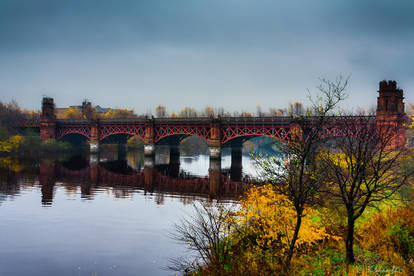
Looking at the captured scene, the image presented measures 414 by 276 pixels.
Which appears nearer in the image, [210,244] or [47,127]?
[210,244]

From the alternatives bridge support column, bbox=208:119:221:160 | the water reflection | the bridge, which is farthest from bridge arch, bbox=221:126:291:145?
the water reflection

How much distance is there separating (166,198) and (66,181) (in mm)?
20828

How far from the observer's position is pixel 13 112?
11325 centimetres

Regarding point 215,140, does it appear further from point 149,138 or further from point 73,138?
point 73,138

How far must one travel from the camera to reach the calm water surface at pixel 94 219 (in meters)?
20.3

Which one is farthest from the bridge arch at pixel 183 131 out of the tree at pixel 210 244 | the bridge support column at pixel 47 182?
the tree at pixel 210 244

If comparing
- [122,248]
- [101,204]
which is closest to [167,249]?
[122,248]

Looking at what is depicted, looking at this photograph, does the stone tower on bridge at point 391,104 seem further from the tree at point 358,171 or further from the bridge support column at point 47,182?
the bridge support column at point 47,182

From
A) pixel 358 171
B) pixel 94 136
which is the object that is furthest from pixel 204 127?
pixel 358 171

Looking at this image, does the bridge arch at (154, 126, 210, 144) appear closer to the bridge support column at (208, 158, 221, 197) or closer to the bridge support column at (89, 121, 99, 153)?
the bridge support column at (208, 158, 221, 197)

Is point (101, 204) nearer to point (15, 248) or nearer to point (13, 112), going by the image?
point (15, 248)

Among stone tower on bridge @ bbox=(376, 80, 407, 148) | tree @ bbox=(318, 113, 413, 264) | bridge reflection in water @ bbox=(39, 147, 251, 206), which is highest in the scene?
stone tower on bridge @ bbox=(376, 80, 407, 148)

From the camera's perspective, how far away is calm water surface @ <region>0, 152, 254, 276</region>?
66.7ft

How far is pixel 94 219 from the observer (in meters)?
29.8
